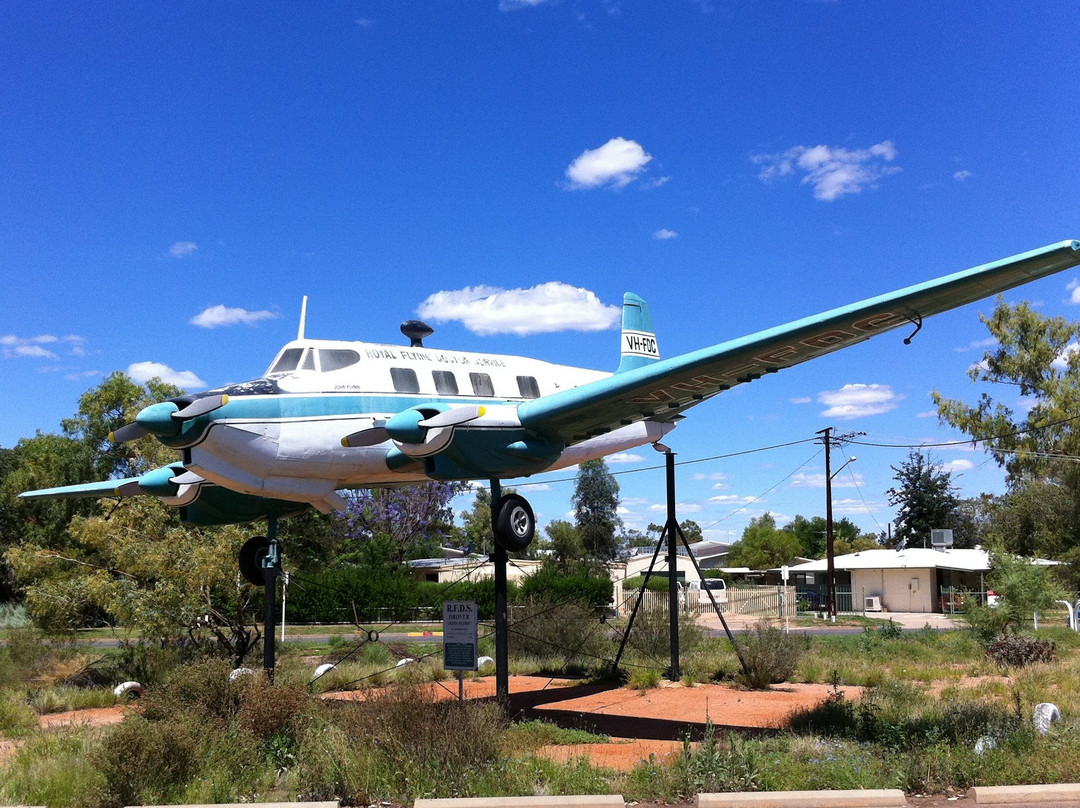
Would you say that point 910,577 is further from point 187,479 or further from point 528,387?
point 187,479

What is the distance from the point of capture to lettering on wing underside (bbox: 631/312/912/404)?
40.6 feet

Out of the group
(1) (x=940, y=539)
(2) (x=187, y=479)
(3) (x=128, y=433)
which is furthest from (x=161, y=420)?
(1) (x=940, y=539)

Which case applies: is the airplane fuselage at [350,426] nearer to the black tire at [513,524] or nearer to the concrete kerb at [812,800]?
the black tire at [513,524]

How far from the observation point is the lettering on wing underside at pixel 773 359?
12375 millimetres

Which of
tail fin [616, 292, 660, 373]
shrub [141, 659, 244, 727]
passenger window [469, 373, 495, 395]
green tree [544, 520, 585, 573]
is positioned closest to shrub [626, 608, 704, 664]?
tail fin [616, 292, 660, 373]

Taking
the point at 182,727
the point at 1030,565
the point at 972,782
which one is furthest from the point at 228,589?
the point at 1030,565

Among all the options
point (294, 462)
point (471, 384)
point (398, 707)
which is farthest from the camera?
point (471, 384)

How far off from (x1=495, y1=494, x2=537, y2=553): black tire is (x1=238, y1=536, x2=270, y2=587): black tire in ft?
18.8

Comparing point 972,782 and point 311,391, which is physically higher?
point 311,391

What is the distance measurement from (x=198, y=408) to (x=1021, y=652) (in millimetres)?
19738

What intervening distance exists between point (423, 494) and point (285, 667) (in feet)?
101

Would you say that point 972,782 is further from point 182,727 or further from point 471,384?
point 471,384

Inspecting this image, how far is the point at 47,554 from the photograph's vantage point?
81.4ft

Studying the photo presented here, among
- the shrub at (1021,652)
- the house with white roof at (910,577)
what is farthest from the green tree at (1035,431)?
the shrub at (1021,652)
